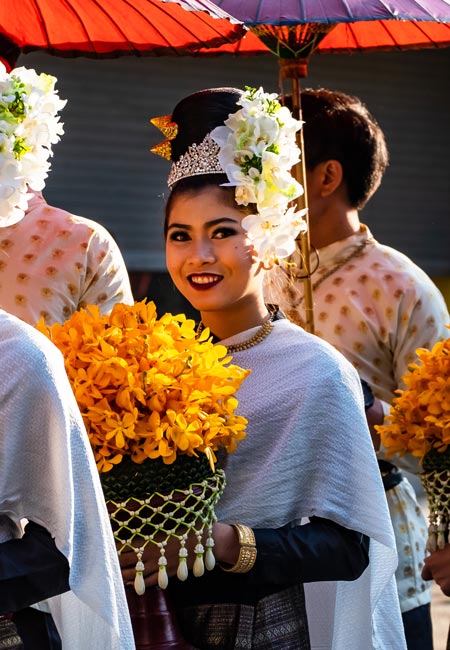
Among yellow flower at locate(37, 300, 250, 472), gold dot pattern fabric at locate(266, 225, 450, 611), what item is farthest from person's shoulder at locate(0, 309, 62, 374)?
gold dot pattern fabric at locate(266, 225, 450, 611)

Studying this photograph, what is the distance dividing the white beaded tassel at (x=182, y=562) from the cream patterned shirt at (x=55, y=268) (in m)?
1.23

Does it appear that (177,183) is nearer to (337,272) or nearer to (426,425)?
(426,425)

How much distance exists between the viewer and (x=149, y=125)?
980 cm

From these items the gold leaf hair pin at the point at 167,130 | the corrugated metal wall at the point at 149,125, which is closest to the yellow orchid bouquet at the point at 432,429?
the gold leaf hair pin at the point at 167,130

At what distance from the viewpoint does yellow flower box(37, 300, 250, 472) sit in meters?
2.81

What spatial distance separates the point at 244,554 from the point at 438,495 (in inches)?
30.2

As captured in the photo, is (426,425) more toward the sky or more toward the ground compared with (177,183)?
more toward the ground

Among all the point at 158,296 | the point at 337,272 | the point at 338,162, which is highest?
the point at 338,162

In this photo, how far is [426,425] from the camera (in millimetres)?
3639

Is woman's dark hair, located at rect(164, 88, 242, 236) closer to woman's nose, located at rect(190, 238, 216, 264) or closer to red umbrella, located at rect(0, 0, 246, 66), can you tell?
woman's nose, located at rect(190, 238, 216, 264)

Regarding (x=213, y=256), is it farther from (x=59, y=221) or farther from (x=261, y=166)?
(x=59, y=221)

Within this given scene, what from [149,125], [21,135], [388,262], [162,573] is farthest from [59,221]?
[149,125]

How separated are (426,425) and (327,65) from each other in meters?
7.30

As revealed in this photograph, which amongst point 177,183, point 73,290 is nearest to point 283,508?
point 177,183
